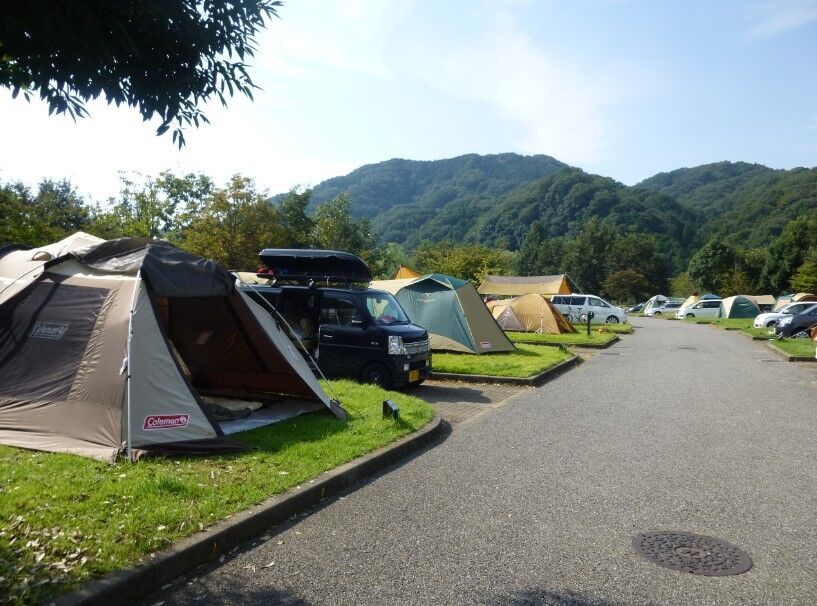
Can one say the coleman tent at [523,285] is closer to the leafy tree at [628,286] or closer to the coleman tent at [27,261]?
the coleman tent at [27,261]

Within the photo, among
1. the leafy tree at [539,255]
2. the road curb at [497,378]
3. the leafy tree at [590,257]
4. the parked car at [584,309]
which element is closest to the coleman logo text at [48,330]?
the road curb at [497,378]

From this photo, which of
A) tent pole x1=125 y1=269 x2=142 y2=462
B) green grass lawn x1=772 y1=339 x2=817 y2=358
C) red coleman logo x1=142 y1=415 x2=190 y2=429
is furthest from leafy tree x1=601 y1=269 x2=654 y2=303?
red coleman logo x1=142 y1=415 x2=190 y2=429

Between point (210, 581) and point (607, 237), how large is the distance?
9182cm

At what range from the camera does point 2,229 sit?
77.3 feet

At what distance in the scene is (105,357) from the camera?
20.9 feet

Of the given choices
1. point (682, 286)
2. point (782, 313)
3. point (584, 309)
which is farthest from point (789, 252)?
point (584, 309)

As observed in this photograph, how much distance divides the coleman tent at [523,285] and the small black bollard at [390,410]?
85.4 ft

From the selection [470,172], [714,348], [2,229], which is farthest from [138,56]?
[470,172]

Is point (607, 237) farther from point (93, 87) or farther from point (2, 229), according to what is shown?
point (93, 87)

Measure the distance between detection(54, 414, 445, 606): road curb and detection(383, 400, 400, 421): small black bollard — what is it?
1242 millimetres

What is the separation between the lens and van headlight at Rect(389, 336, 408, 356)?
10.6m

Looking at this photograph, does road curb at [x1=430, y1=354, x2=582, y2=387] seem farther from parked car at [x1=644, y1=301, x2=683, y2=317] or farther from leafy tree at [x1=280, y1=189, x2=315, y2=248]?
parked car at [x1=644, y1=301, x2=683, y2=317]

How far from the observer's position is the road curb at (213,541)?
351 cm

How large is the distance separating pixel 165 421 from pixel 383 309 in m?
5.51
